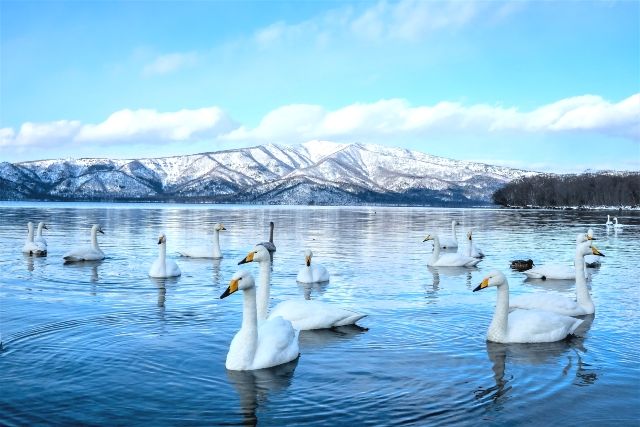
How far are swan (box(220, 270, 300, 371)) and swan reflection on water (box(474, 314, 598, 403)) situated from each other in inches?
119

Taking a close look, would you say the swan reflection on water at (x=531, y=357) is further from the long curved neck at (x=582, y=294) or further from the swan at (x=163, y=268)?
the swan at (x=163, y=268)

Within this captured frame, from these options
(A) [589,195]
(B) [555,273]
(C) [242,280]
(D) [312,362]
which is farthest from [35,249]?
(A) [589,195]

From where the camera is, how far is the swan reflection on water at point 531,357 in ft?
29.6

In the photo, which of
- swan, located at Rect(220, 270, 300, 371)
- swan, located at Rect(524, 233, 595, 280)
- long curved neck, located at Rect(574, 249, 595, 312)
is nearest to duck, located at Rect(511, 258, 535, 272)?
swan, located at Rect(524, 233, 595, 280)

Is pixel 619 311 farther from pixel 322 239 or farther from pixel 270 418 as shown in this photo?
pixel 322 239

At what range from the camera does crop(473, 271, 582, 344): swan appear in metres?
11.6

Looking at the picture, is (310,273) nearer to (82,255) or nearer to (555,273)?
(555,273)

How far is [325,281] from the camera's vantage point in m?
19.0

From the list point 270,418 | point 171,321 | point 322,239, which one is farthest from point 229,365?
point 322,239

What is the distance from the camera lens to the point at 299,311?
39.9ft

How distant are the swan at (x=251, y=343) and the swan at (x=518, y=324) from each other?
3870 millimetres

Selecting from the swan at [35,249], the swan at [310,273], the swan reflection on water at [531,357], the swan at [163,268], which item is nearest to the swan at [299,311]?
the swan reflection on water at [531,357]

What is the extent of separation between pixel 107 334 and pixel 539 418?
25.6ft

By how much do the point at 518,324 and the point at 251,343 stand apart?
204 inches
